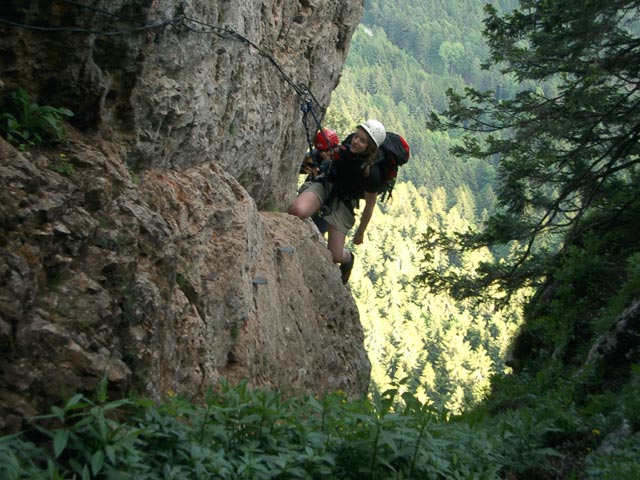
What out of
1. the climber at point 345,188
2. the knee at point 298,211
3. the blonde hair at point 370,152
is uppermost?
the blonde hair at point 370,152

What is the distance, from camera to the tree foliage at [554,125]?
10.8 metres

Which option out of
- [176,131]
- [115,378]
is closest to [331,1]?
[176,131]

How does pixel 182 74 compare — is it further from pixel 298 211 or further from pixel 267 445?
pixel 298 211

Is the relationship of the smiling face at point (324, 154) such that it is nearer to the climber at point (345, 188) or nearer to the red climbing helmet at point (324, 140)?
the red climbing helmet at point (324, 140)

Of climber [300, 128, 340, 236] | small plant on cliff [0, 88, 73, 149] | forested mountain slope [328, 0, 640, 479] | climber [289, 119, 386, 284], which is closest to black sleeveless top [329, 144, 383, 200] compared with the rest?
climber [289, 119, 386, 284]

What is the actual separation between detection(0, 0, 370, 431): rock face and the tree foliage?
437 centimetres

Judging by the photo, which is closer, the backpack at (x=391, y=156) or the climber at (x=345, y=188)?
the climber at (x=345, y=188)

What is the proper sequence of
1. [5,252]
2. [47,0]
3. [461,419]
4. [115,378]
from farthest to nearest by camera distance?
1. [461,419]
2. [47,0]
3. [115,378]
4. [5,252]

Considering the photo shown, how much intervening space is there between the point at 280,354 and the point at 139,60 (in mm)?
3062

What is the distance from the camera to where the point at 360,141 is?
8.45m

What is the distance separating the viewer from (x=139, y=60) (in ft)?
17.1

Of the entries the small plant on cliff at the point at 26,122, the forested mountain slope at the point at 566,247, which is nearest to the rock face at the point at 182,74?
the small plant on cliff at the point at 26,122

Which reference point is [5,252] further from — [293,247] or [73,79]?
[293,247]

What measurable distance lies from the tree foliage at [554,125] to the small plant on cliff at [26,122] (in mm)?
7524
